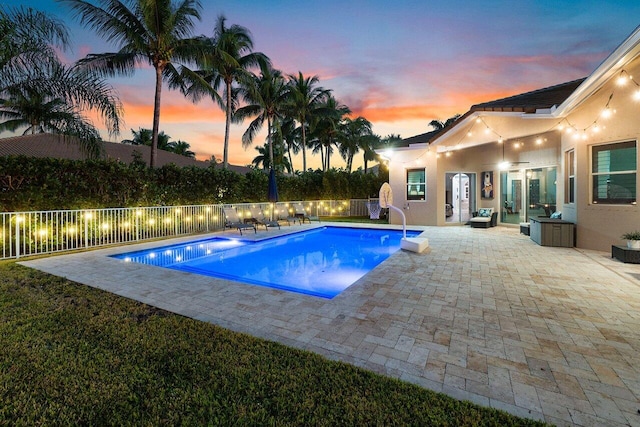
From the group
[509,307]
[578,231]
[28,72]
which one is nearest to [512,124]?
[578,231]

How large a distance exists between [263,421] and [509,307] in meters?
3.69

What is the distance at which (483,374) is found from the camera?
2.57m

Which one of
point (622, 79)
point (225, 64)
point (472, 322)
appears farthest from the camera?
point (225, 64)

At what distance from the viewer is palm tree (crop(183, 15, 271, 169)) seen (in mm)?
14047

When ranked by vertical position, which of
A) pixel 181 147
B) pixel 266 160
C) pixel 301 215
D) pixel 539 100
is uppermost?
pixel 181 147

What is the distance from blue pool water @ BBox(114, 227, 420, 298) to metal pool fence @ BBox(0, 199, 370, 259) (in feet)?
4.38

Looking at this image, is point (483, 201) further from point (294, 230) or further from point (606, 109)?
point (294, 230)

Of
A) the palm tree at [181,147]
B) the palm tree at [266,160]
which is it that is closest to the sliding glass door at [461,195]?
the palm tree at [266,160]

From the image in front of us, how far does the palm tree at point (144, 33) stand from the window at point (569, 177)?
14391mm

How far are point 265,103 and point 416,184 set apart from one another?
13.0 metres

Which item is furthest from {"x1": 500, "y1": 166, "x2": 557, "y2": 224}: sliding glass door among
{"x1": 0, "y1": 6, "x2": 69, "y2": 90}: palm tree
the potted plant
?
{"x1": 0, "y1": 6, "x2": 69, "y2": 90}: palm tree

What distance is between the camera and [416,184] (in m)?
14.5

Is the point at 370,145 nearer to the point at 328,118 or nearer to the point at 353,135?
the point at 353,135

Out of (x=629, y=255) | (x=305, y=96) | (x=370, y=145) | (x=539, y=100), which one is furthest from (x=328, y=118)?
(x=629, y=255)
